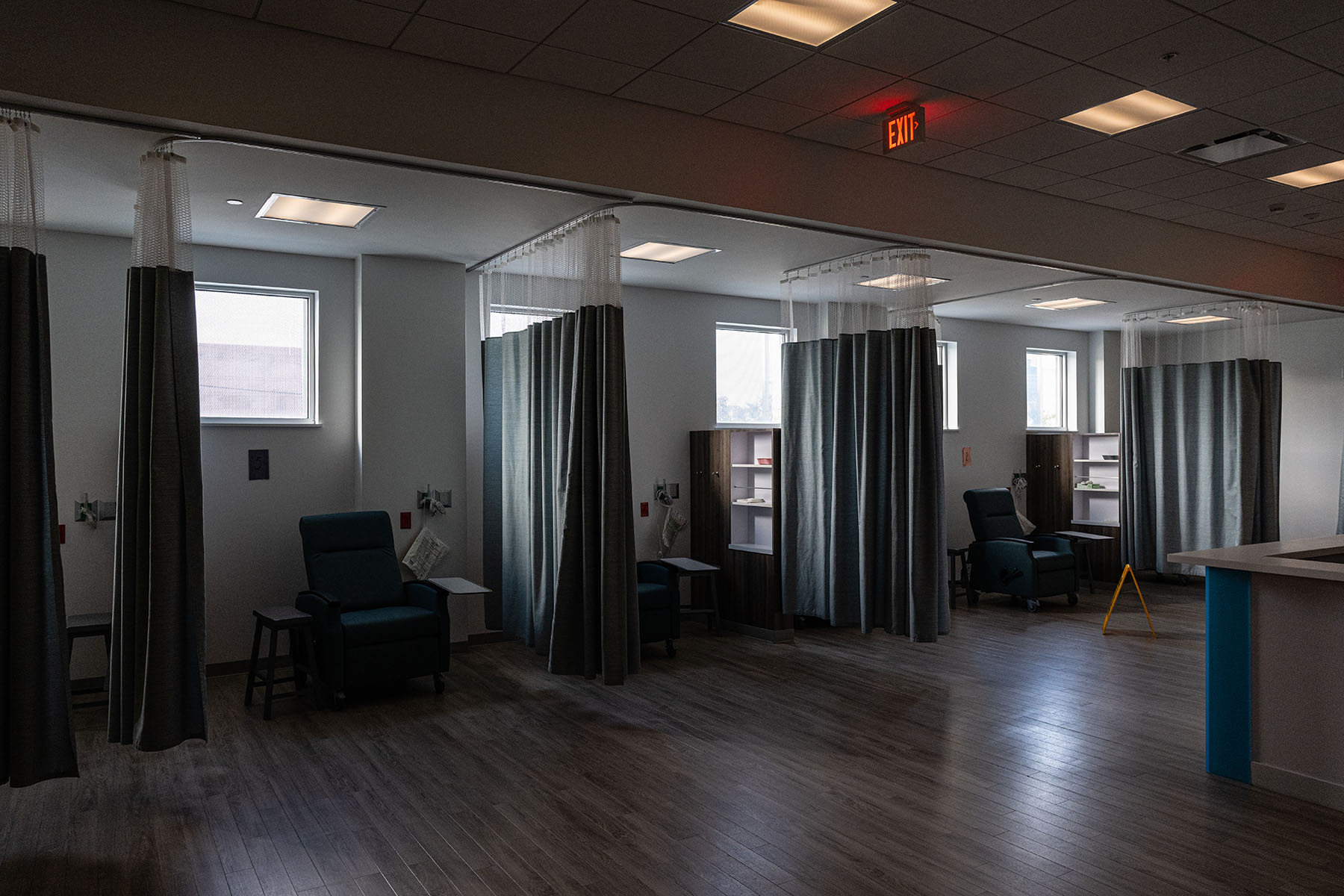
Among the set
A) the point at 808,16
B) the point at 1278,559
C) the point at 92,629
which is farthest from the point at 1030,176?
the point at 92,629

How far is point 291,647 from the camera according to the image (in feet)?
18.3

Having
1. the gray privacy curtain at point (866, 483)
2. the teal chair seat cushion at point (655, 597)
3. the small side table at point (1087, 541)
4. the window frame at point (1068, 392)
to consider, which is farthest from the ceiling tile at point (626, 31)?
the window frame at point (1068, 392)

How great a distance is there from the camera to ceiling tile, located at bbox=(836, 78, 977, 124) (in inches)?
176

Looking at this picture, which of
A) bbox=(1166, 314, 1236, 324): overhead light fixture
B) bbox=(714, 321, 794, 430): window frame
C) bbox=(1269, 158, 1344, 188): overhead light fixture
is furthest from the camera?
bbox=(1166, 314, 1236, 324): overhead light fixture

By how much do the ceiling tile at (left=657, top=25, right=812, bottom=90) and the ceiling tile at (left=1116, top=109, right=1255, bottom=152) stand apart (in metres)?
2.17

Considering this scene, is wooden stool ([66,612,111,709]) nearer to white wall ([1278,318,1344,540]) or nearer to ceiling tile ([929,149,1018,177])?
ceiling tile ([929,149,1018,177])

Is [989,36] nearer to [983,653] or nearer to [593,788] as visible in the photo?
[593,788]

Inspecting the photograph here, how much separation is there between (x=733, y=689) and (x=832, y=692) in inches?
22.5

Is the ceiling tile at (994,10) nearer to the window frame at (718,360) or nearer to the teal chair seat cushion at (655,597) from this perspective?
the teal chair seat cushion at (655,597)

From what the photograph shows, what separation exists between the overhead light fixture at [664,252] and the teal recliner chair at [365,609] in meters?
2.42

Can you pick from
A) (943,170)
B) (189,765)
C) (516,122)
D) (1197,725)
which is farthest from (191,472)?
(1197,725)

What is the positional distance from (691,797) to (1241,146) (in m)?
4.61

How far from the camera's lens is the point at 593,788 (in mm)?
3961

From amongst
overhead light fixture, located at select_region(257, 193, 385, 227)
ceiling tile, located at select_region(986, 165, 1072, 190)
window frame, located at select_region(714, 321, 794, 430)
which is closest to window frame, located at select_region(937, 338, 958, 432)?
window frame, located at select_region(714, 321, 794, 430)
